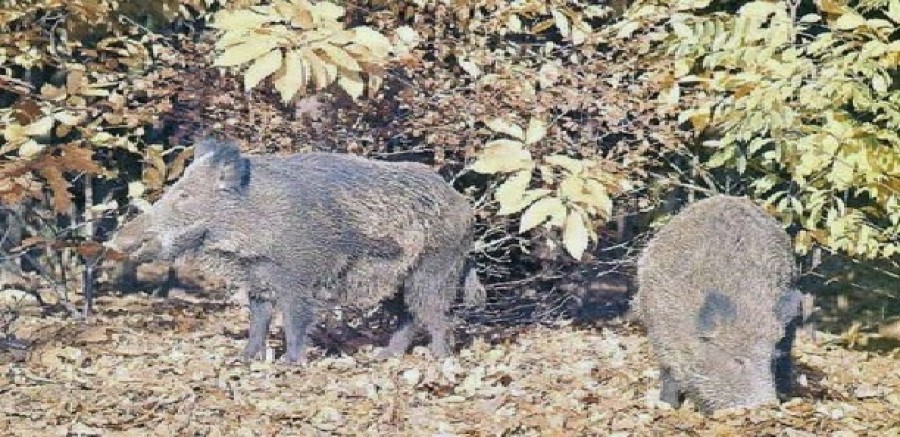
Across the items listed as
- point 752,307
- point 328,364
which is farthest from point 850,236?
point 328,364

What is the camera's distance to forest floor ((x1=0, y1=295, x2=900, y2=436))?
5.31 meters

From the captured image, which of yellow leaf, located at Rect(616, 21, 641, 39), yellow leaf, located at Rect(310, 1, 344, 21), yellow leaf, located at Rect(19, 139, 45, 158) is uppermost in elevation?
yellow leaf, located at Rect(310, 1, 344, 21)

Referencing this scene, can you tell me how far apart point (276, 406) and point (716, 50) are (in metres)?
3.16

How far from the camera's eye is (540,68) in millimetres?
7770

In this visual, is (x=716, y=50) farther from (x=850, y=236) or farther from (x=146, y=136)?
(x=146, y=136)

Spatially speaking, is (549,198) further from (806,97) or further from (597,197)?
(806,97)

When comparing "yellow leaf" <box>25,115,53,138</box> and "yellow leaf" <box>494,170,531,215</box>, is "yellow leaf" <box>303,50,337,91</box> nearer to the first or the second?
"yellow leaf" <box>494,170,531,215</box>

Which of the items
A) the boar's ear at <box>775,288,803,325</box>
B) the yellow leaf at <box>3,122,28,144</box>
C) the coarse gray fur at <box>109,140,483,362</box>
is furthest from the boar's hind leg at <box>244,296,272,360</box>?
the boar's ear at <box>775,288,803,325</box>

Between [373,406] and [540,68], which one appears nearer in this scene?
[373,406]

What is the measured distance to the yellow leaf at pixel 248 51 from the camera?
4465mm

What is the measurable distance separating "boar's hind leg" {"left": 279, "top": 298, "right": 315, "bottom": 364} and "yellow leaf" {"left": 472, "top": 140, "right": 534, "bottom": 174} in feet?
6.46

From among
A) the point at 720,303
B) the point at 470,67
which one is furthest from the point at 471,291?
the point at 720,303

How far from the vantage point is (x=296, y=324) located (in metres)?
6.37

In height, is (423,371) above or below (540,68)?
below
